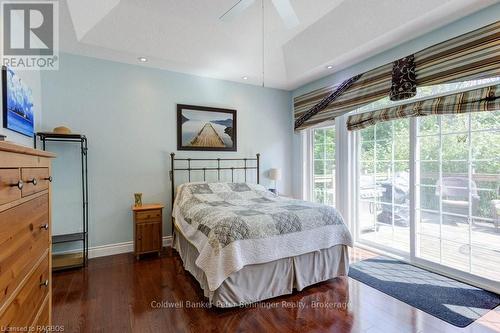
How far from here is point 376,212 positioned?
3.72m

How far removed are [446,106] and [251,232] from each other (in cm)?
245

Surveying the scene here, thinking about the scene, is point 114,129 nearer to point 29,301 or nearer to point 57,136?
point 57,136

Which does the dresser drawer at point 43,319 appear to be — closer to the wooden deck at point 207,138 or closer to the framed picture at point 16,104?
the framed picture at point 16,104

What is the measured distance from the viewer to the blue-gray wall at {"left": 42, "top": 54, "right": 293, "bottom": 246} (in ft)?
10.7

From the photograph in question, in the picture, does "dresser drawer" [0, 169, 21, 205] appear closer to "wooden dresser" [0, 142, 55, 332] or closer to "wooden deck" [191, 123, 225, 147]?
"wooden dresser" [0, 142, 55, 332]

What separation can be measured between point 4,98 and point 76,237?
1795 mm

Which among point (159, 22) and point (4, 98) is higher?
point (159, 22)

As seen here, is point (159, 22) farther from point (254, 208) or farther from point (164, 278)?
point (164, 278)

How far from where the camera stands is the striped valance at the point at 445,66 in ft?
7.76

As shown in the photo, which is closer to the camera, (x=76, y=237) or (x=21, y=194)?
(x=21, y=194)

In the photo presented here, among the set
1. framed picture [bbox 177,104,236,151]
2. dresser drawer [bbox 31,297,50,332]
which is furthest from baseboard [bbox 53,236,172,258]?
dresser drawer [bbox 31,297,50,332]

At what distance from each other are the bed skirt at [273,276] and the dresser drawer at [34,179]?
1464 millimetres

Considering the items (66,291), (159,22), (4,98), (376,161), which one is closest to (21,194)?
(4,98)

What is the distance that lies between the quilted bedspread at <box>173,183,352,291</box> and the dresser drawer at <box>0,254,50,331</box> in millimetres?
1091
